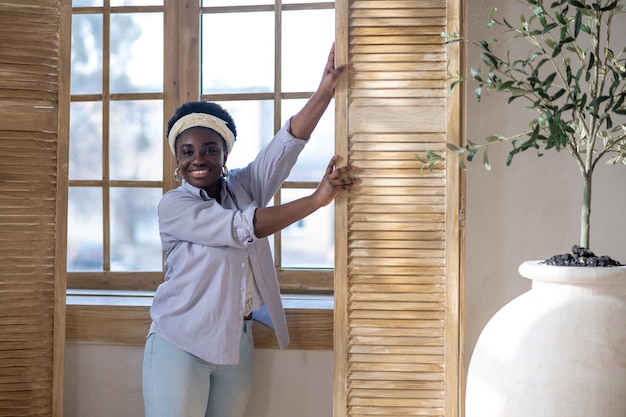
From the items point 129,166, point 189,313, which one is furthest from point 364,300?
point 129,166

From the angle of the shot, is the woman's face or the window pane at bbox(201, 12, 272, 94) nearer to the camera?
the woman's face

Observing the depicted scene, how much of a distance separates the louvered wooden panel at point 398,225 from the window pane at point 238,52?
0.85m

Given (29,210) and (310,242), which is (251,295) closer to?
(310,242)

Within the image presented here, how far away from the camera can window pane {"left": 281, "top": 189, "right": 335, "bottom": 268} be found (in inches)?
115

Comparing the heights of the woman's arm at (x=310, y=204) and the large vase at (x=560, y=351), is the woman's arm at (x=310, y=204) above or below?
above

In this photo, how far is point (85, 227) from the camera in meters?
3.01

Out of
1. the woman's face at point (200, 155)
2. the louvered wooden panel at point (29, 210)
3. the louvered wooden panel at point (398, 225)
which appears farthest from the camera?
the louvered wooden panel at point (29, 210)

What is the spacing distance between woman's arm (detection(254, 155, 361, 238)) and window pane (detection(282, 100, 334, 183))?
29.0 inches

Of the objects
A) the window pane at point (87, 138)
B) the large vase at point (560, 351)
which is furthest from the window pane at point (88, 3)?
the large vase at point (560, 351)

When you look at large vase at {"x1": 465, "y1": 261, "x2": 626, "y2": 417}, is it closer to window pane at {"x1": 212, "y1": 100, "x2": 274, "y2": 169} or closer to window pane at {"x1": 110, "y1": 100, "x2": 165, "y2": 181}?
window pane at {"x1": 212, "y1": 100, "x2": 274, "y2": 169}

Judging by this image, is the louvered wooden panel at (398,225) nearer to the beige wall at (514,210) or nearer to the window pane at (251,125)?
the beige wall at (514,210)

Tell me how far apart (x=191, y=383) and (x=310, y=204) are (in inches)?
27.2

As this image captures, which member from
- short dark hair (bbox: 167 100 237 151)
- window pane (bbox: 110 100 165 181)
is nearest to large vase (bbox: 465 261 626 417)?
short dark hair (bbox: 167 100 237 151)

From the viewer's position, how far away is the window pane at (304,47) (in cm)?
289
